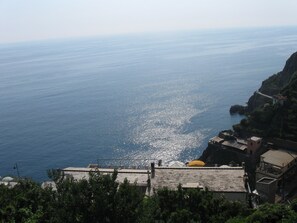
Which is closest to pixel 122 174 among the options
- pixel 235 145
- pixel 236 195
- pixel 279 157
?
pixel 236 195

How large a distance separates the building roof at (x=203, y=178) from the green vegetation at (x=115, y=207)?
27.3ft

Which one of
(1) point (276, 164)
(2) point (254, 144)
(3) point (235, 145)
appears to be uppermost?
(2) point (254, 144)

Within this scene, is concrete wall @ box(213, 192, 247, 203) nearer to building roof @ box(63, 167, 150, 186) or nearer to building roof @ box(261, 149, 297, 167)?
building roof @ box(63, 167, 150, 186)

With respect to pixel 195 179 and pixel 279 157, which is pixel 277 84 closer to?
pixel 279 157

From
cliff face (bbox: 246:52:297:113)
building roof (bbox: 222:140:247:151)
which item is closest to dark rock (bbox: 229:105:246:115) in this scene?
cliff face (bbox: 246:52:297:113)

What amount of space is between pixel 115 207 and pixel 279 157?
32.6m

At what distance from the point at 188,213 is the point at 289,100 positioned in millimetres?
42516

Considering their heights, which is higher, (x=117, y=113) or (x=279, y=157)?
(x=279, y=157)

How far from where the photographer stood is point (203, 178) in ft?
112

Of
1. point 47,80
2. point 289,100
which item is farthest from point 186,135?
point 47,80

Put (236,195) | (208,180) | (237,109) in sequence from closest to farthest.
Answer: (236,195) → (208,180) → (237,109)

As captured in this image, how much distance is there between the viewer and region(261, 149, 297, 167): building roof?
44.8 m

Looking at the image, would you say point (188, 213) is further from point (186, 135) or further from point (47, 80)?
point (47, 80)

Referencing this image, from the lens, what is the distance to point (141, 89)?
131 m
